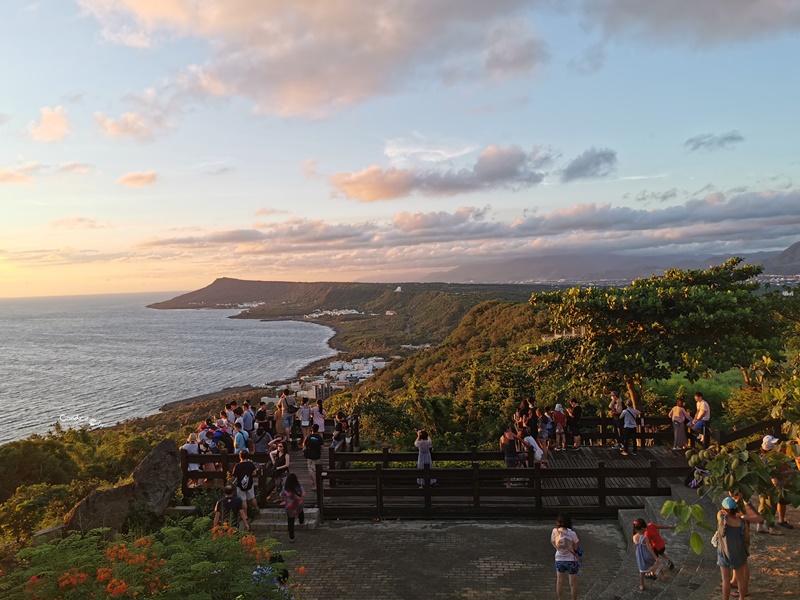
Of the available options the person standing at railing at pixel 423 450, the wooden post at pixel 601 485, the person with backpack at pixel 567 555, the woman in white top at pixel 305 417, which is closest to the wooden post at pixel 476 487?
the person standing at railing at pixel 423 450

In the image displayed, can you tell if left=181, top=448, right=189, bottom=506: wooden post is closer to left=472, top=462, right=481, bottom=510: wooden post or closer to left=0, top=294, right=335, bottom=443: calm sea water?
left=472, top=462, right=481, bottom=510: wooden post

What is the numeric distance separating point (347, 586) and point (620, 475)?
651 cm

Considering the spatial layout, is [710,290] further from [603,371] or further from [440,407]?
[440,407]

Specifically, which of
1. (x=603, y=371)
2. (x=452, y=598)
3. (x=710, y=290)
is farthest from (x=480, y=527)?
(x=710, y=290)

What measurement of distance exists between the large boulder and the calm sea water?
2294 inches

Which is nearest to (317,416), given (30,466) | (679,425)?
(679,425)

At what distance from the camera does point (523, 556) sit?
33.1 feet

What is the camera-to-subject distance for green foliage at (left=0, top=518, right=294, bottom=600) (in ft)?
20.8

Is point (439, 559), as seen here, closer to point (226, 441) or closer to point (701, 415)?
point (226, 441)

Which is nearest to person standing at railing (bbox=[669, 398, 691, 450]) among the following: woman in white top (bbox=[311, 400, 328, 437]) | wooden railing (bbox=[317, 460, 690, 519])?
wooden railing (bbox=[317, 460, 690, 519])

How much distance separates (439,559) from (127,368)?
4542 inches

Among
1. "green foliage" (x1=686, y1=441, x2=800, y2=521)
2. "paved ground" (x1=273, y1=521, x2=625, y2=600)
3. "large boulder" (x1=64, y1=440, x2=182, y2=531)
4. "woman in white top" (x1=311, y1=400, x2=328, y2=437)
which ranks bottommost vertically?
"paved ground" (x1=273, y1=521, x2=625, y2=600)

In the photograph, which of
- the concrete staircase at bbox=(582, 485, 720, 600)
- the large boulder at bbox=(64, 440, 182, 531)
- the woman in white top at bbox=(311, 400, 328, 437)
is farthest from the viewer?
the woman in white top at bbox=(311, 400, 328, 437)

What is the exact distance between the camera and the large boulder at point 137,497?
10.9 m
